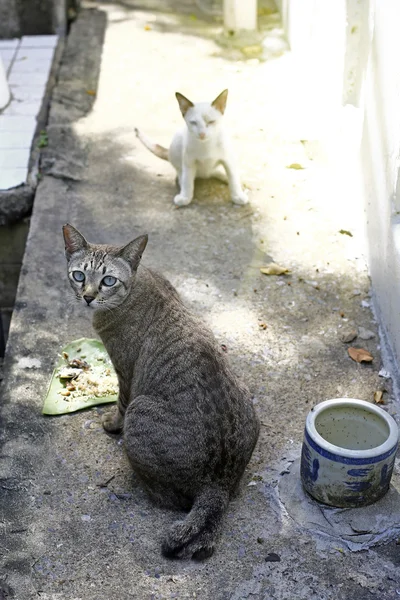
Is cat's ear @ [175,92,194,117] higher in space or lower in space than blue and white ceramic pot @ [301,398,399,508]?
higher

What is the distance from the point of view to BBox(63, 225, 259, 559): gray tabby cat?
9.88 feet

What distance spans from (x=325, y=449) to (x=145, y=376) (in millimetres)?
820

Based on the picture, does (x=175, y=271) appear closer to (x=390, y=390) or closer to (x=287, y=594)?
(x=390, y=390)

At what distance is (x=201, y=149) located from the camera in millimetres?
5285

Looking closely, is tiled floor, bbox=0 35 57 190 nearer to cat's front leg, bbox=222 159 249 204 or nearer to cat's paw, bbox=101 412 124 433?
cat's front leg, bbox=222 159 249 204

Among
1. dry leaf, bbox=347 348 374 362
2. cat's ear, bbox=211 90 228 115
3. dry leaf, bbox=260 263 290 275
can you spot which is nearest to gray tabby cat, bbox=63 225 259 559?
dry leaf, bbox=347 348 374 362

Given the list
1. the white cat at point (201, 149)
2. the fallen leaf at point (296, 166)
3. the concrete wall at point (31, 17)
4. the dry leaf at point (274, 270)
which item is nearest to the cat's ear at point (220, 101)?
the white cat at point (201, 149)

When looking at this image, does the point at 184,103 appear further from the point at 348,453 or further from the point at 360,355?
the point at 348,453

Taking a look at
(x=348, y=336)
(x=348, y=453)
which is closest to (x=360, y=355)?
(x=348, y=336)

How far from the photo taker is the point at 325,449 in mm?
2984

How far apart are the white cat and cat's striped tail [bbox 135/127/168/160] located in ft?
0.75

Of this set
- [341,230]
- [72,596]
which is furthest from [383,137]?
[72,596]

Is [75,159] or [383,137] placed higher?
[383,137]

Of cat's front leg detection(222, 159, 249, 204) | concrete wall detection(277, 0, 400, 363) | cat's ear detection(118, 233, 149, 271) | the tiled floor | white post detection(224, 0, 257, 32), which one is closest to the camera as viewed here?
cat's ear detection(118, 233, 149, 271)
